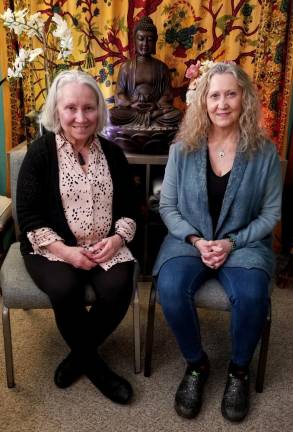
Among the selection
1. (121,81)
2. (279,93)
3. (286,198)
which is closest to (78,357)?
(121,81)

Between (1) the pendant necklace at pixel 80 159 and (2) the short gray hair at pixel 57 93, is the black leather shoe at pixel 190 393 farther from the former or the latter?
(2) the short gray hair at pixel 57 93

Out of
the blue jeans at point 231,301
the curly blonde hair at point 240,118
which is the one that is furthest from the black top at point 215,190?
the blue jeans at point 231,301

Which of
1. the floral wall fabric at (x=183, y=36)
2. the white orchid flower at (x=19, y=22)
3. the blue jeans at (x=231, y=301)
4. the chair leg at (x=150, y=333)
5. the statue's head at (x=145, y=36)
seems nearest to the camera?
the blue jeans at (x=231, y=301)

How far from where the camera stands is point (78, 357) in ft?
4.76

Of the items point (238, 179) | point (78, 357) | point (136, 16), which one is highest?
point (136, 16)

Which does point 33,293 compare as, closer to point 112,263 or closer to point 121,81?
point 112,263

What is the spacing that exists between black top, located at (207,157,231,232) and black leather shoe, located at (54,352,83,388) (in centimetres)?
71

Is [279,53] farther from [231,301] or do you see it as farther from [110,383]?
[110,383]

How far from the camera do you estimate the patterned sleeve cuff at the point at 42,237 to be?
4.65ft

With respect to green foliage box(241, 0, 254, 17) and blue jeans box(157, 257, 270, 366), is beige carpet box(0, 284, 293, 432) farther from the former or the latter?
green foliage box(241, 0, 254, 17)

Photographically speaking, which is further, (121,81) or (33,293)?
(121,81)

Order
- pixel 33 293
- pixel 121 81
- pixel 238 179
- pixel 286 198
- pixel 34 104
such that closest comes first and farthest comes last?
pixel 33 293, pixel 238 179, pixel 121 81, pixel 34 104, pixel 286 198

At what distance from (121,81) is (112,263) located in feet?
3.31

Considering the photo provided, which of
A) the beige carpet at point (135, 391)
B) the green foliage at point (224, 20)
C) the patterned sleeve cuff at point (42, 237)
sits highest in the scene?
the green foliage at point (224, 20)
